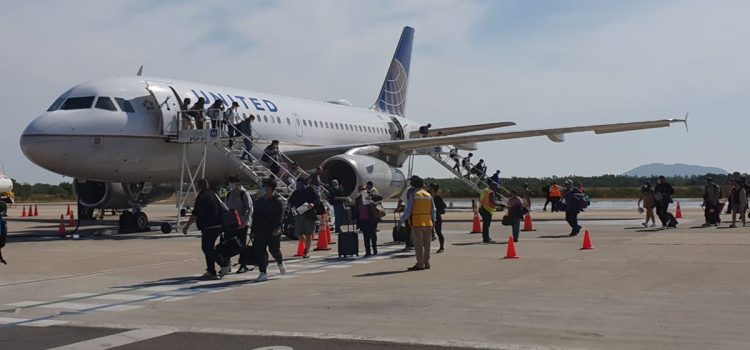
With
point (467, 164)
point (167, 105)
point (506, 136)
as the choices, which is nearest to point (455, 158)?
point (467, 164)

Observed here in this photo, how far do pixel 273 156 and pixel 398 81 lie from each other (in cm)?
1914

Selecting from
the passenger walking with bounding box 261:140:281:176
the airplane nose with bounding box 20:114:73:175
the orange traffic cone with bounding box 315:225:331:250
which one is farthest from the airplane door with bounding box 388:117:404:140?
the orange traffic cone with bounding box 315:225:331:250

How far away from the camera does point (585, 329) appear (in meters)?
7.59

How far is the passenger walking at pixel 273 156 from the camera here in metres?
22.2

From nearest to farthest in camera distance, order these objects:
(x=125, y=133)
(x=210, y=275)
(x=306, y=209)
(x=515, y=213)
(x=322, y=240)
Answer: (x=210, y=275) < (x=306, y=209) < (x=322, y=240) < (x=515, y=213) < (x=125, y=133)

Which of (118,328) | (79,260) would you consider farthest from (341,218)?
(118,328)

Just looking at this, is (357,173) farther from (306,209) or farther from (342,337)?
(342,337)

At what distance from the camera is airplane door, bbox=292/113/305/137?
1054 inches

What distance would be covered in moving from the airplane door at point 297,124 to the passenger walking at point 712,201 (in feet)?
39.8

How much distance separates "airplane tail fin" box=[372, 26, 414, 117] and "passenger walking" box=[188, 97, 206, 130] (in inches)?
699

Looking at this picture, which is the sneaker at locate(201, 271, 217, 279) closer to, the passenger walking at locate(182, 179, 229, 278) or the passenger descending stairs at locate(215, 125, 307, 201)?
the passenger walking at locate(182, 179, 229, 278)

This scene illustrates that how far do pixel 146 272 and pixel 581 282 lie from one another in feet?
21.1

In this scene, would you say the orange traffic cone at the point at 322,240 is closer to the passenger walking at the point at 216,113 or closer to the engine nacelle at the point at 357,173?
the engine nacelle at the point at 357,173

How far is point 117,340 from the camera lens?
7.33 meters
